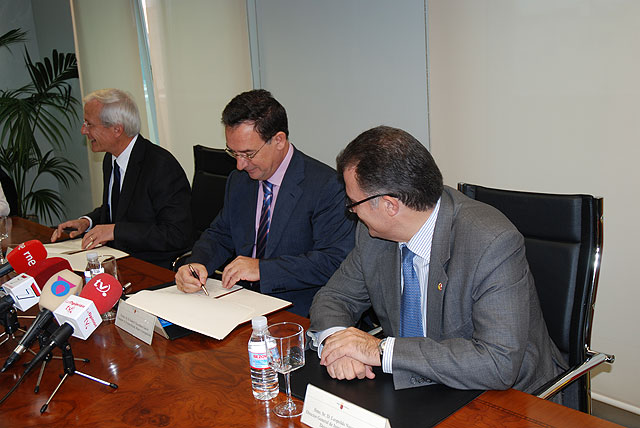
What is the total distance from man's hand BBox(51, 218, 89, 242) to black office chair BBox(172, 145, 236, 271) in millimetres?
587

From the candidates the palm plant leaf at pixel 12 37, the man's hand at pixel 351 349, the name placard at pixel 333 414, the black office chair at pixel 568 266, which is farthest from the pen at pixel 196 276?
the palm plant leaf at pixel 12 37

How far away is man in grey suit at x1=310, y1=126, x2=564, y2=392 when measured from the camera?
1396mm

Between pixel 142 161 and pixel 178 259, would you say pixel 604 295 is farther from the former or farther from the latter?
pixel 142 161

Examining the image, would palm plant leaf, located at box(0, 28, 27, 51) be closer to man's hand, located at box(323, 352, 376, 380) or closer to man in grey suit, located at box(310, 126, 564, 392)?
man in grey suit, located at box(310, 126, 564, 392)

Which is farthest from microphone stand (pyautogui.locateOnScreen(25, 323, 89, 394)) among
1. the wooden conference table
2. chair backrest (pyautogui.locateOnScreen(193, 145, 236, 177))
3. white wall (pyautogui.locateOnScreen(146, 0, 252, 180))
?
white wall (pyautogui.locateOnScreen(146, 0, 252, 180))

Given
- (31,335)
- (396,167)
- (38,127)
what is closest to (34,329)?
(31,335)

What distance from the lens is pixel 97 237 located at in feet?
9.53

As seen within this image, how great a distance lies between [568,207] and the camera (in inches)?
71.1

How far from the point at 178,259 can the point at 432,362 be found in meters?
1.87

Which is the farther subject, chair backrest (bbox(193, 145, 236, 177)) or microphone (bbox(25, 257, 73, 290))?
chair backrest (bbox(193, 145, 236, 177))

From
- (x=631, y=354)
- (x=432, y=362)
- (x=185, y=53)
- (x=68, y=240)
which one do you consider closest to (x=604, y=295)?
(x=631, y=354)

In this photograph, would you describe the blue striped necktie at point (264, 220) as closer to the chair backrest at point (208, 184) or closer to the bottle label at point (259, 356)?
the chair backrest at point (208, 184)

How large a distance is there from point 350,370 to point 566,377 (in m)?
0.65

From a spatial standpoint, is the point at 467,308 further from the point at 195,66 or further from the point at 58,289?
the point at 195,66
